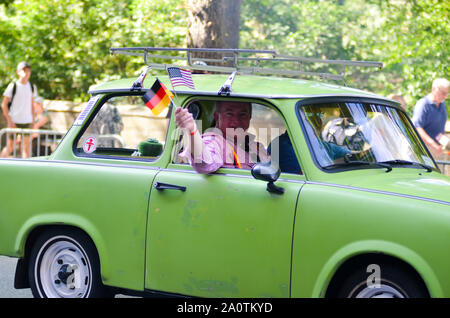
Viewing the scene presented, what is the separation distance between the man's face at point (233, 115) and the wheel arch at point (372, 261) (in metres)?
1.34

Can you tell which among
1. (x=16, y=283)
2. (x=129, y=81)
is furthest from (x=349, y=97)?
(x=16, y=283)

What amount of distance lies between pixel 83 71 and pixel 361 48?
8.79 m

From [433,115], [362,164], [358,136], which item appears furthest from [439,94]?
[362,164]

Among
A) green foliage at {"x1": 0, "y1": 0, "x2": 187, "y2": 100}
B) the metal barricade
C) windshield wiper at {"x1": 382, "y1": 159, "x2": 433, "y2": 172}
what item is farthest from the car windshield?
green foliage at {"x1": 0, "y1": 0, "x2": 187, "y2": 100}

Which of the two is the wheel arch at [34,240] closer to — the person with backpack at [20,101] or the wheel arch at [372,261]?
the wheel arch at [372,261]

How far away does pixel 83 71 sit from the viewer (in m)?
17.6

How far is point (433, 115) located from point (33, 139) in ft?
21.5

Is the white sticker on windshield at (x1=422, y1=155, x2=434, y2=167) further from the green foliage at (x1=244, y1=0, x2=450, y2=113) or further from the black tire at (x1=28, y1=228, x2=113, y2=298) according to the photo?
the green foliage at (x1=244, y1=0, x2=450, y2=113)

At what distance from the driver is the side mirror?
0.45 meters

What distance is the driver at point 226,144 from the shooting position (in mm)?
4918

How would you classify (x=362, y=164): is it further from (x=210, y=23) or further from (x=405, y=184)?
(x=210, y=23)

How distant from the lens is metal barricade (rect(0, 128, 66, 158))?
12273 mm

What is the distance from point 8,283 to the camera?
7004 millimetres

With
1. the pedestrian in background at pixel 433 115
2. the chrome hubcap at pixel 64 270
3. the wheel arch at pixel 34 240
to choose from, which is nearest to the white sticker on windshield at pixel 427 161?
the wheel arch at pixel 34 240
